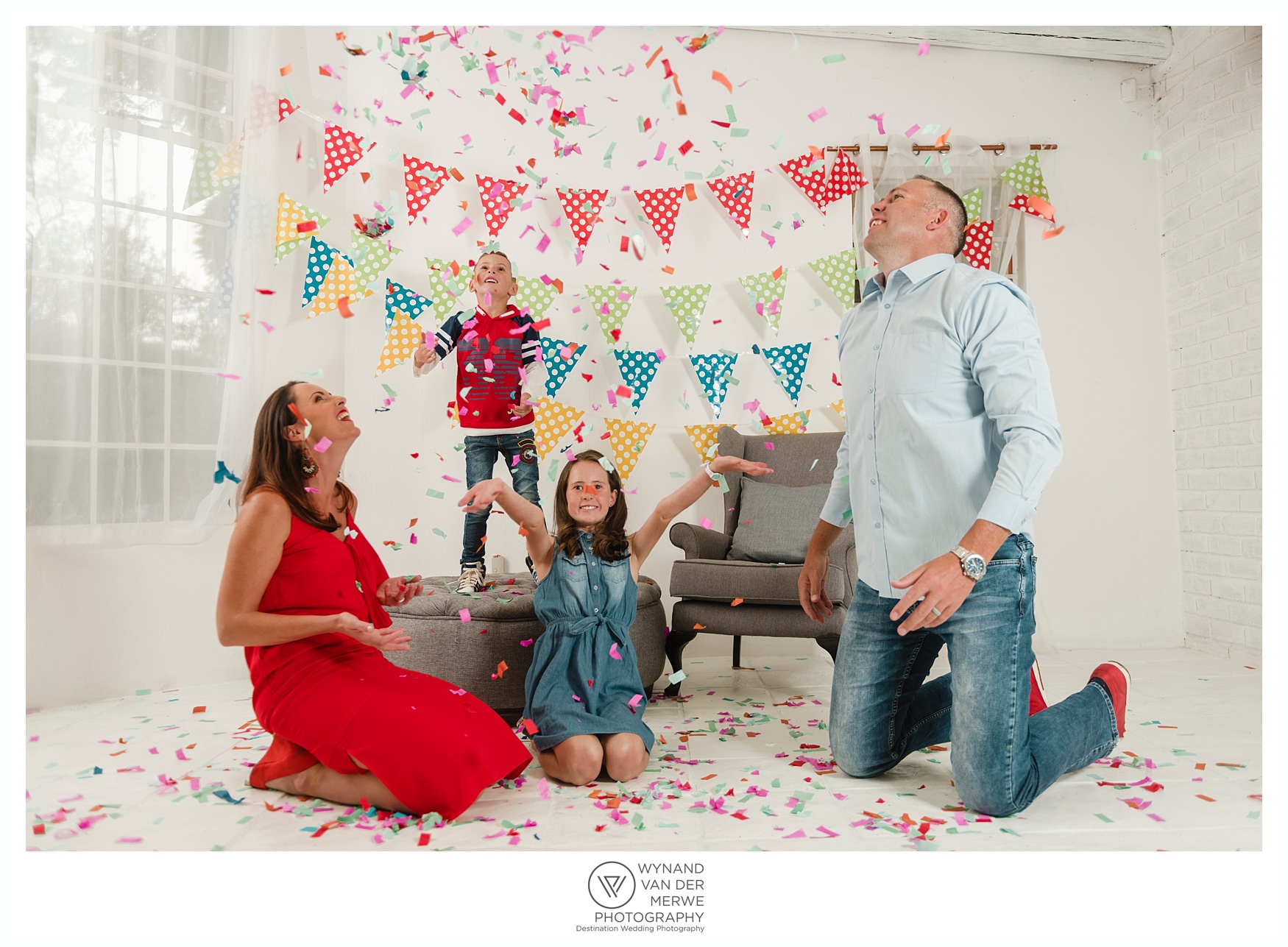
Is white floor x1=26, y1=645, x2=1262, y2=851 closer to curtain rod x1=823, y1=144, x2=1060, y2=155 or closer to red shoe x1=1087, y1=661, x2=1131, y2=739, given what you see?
red shoe x1=1087, y1=661, x2=1131, y2=739

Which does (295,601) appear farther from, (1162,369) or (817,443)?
(1162,369)

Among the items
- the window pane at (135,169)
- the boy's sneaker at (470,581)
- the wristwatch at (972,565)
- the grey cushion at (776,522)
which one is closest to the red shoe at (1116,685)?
the wristwatch at (972,565)

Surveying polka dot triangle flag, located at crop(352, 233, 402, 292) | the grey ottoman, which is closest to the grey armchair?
the grey ottoman

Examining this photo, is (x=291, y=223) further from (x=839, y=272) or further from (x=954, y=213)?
(x=954, y=213)

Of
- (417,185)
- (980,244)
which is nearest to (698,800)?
(417,185)

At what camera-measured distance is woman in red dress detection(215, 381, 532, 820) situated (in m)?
1.69

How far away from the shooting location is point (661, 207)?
11.9 feet

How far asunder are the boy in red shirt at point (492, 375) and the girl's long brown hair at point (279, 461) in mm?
1243

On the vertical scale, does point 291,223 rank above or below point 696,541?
above

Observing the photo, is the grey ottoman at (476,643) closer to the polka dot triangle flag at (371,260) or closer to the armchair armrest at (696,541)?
the armchair armrest at (696,541)

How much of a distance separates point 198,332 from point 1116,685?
3.22 meters

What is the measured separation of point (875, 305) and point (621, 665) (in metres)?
1.14

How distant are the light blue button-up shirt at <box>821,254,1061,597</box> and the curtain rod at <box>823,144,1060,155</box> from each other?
225cm
